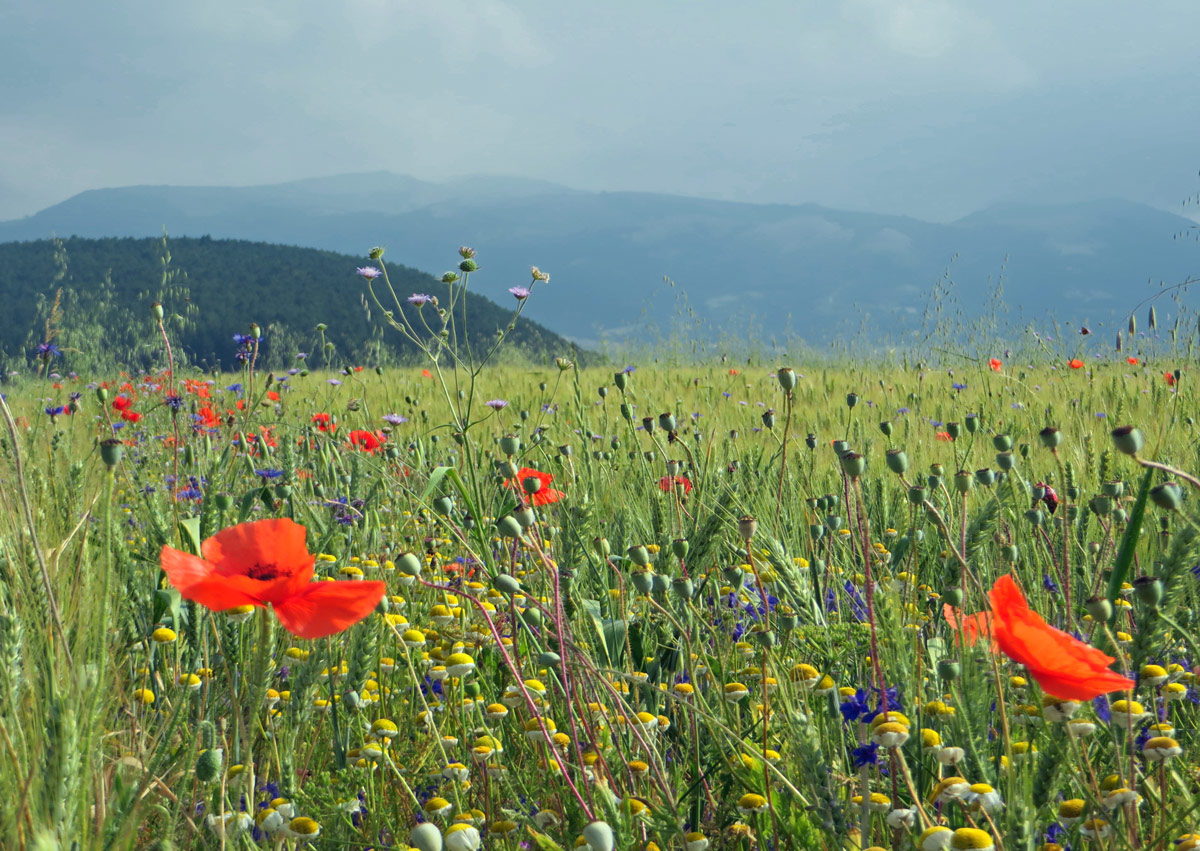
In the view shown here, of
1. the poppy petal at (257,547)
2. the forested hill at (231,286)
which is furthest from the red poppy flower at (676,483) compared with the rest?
the forested hill at (231,286)

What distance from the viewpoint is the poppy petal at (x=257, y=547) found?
3.08 feet

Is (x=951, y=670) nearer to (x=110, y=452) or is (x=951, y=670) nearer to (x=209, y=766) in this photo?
(x=209, y=766)

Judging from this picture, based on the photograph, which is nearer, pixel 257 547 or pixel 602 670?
pixel 257 547

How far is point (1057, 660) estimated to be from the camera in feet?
2.37

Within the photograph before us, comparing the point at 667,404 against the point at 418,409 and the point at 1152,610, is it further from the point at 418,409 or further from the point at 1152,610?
the point at 1152,610

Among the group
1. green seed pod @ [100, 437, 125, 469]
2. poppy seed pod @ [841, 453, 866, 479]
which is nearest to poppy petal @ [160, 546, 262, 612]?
green seed pod @ [100, 437, 125, 469]

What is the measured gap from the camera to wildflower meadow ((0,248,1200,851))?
77cm

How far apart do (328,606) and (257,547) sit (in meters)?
0.18

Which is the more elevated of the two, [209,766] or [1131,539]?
[1131,539]

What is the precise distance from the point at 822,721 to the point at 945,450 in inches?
79.1

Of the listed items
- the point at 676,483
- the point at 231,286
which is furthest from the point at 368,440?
the point at 231,286

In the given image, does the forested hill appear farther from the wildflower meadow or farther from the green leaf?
the green leaf

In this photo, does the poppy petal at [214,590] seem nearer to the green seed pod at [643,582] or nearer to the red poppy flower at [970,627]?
the green seed pod at [643,582]

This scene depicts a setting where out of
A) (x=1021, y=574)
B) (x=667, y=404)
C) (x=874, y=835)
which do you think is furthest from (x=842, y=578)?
(x=667, y=404)
